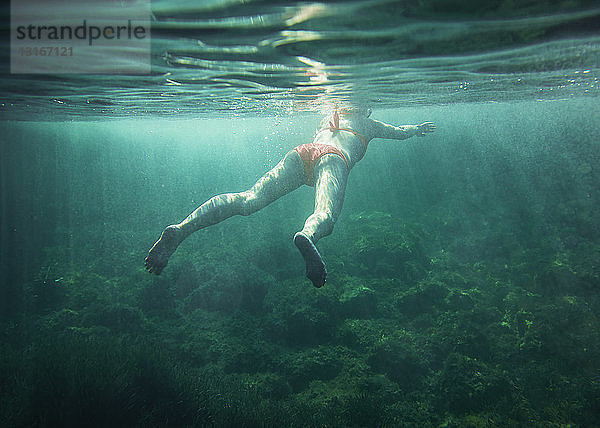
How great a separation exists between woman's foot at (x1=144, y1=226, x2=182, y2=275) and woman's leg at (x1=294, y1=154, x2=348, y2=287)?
7.13ft

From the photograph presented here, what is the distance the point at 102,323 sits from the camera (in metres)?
11.5

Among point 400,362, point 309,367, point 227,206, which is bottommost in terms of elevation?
point 309,367

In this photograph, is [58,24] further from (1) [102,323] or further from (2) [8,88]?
(1) [102,323]

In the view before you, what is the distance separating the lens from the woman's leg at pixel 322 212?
4.10 meters

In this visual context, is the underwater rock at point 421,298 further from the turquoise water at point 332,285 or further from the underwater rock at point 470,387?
the underwater rock at point 470,387

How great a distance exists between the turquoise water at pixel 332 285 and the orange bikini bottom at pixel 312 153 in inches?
91.1

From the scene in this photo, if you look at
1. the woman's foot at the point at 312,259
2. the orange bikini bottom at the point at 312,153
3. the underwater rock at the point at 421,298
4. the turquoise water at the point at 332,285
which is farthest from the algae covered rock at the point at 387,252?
the woman's foot at the point at 312,259

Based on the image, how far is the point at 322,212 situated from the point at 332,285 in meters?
7.72

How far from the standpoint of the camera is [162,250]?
489 centimetres

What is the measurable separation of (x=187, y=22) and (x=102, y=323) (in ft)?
36.7

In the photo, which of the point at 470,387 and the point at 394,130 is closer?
the point at 470,387

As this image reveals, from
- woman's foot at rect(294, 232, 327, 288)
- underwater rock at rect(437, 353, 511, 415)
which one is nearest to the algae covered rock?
underwater rock at rect(437, 353, 511, 415)

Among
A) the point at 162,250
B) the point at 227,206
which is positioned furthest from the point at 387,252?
the point at 162,250

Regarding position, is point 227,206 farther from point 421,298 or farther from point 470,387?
point 421,298
